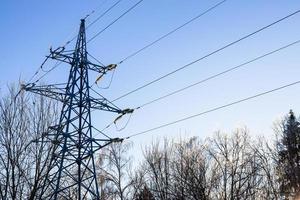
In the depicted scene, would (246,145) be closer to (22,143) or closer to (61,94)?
(22,143)

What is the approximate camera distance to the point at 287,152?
3697cm

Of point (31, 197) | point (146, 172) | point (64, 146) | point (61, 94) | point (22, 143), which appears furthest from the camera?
point (146, 172)

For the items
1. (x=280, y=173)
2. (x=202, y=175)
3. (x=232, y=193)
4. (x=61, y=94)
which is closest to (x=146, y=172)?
(x=202, y=175)

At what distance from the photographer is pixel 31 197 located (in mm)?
17500

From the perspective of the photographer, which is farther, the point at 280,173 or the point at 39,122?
the point at 280,173

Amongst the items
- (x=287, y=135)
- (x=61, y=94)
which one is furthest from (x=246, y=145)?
(x=61, y=94)

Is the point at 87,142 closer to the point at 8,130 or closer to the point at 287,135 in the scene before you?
the point at 8,130

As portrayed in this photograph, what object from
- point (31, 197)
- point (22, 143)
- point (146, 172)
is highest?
point (146, 172)

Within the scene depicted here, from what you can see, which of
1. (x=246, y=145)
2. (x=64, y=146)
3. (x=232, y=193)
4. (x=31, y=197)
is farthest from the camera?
(x=246, y=145)

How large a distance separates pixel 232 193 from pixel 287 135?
995 cm

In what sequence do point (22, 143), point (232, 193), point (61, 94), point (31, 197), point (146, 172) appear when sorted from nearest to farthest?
point (61, 94), point (31, 197), point (22, 143), point (232, 193), point (146, 172)

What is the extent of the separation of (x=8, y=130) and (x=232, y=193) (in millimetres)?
19295

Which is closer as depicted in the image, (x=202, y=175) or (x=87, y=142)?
(x=87, y=142)

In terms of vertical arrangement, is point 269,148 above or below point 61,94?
above
